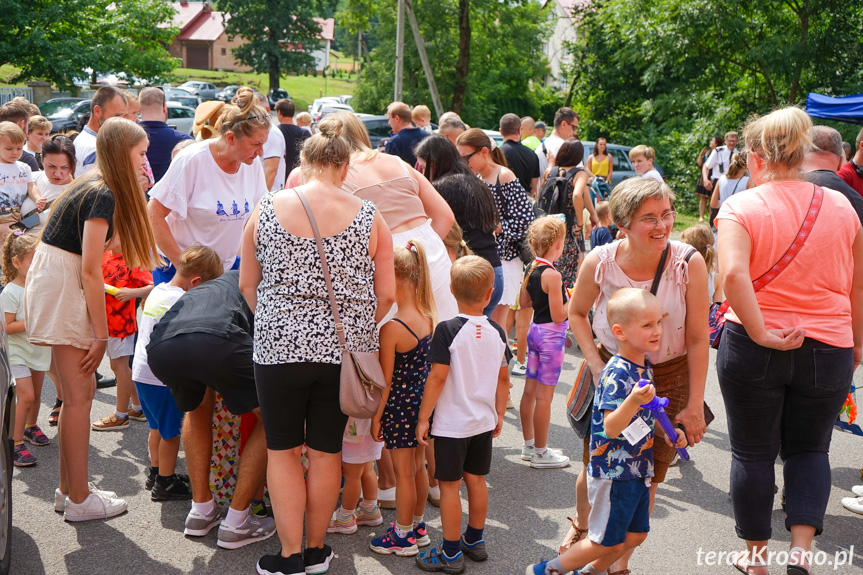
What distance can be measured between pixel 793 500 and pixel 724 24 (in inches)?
692

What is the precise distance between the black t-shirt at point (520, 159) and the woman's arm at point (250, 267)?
4819 mm

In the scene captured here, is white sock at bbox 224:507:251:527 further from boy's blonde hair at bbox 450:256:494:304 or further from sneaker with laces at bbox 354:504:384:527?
boy's blonde hair at bbox 450:256:494:304

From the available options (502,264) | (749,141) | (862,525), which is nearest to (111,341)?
(502,264)

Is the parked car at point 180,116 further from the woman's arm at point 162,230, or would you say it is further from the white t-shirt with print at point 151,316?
the white t-shirt with print at point 151,316

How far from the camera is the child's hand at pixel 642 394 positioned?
2939mm

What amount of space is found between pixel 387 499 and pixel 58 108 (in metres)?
20.8

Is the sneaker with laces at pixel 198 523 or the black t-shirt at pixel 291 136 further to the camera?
the black t-shirt at pixel 291 136

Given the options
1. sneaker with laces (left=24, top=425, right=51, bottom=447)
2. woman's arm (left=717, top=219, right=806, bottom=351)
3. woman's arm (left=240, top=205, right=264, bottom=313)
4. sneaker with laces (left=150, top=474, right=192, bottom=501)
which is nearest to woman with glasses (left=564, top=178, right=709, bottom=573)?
woman's arm (left=717, top=219, right=806, bottom=351)

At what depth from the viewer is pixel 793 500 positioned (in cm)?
363

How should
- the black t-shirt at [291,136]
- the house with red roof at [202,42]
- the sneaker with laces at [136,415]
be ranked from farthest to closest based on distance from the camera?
the house with red roof at [202,42] → the black t-shirt at [291,136] → the sneaker with laces at [136,415]

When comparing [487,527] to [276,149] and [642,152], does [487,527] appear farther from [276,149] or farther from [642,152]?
[276,149]

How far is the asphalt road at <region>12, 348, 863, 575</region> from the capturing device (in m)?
3.74

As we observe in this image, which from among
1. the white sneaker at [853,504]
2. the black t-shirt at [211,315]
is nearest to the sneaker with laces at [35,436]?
the black t-shirt at [211,315]

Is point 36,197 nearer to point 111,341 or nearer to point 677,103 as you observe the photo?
point 111,341
